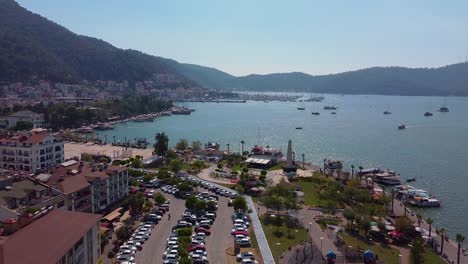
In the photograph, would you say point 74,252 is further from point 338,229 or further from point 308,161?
point 308,161

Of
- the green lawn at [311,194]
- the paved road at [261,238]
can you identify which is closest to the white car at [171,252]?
the paved road at [261,238]

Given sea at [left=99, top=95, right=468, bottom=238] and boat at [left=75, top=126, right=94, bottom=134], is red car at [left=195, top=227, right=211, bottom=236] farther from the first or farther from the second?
boat at [left=75, top=126, right=94, bottom=134]

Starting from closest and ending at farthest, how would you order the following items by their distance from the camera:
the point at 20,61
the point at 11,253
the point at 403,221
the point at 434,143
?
1. the point at 11,253
2. the point at 403,221
3. the point at 434,143
4. the point at 20,61

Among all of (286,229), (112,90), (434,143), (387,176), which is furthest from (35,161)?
(112,90)

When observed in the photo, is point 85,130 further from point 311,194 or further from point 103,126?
point 311,194

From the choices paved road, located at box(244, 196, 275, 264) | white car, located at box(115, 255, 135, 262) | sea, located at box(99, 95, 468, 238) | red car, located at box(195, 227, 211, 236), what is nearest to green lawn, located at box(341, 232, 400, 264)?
paved road, located at box(244, 196, 275, 264)

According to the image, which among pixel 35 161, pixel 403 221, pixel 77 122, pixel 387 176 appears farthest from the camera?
pixel 77 122
